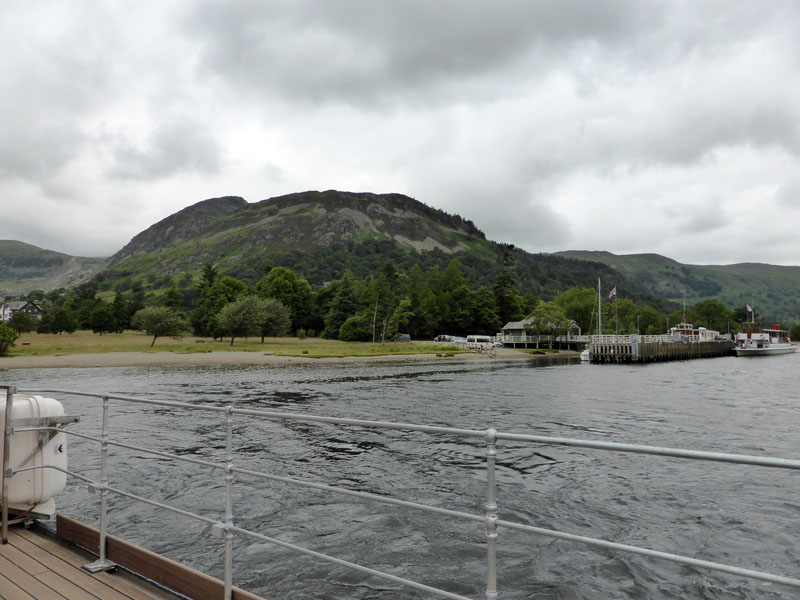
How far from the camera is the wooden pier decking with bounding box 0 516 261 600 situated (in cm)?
406

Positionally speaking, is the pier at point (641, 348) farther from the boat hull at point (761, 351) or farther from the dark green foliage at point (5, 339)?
the dark green foliage at point (5, 339)

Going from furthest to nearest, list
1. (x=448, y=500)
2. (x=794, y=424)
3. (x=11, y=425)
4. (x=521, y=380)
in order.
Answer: (x=521, y=380) → (x=794, y=424) → (x=448, y=500) → (x=11, y=425)

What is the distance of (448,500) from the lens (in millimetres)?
10414

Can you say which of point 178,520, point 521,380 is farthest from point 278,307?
point 178,520

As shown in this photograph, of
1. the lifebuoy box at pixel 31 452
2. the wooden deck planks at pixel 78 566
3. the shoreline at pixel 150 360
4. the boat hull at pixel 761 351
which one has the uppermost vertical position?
the lifebuoy box at pixel 31 452

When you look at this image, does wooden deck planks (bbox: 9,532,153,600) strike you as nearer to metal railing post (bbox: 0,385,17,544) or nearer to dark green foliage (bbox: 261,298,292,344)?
metal railing post (bbox: 0,385,17,544)

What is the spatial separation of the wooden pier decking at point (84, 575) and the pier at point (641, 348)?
76.3 meters

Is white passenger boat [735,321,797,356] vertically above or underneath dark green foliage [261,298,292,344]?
underneath

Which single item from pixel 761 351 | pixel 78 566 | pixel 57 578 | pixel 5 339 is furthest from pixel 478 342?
pixel 57 578

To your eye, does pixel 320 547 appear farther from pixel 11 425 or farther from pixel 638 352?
pixel 638 352

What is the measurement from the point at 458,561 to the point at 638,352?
248ft

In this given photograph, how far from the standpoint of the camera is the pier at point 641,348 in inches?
2990

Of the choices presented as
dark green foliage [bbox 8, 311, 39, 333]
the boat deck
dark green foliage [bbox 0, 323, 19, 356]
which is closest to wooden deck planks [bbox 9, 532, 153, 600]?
the boat deck

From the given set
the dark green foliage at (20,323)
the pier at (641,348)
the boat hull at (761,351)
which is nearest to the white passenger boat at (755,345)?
the boat hull at (761,351)
